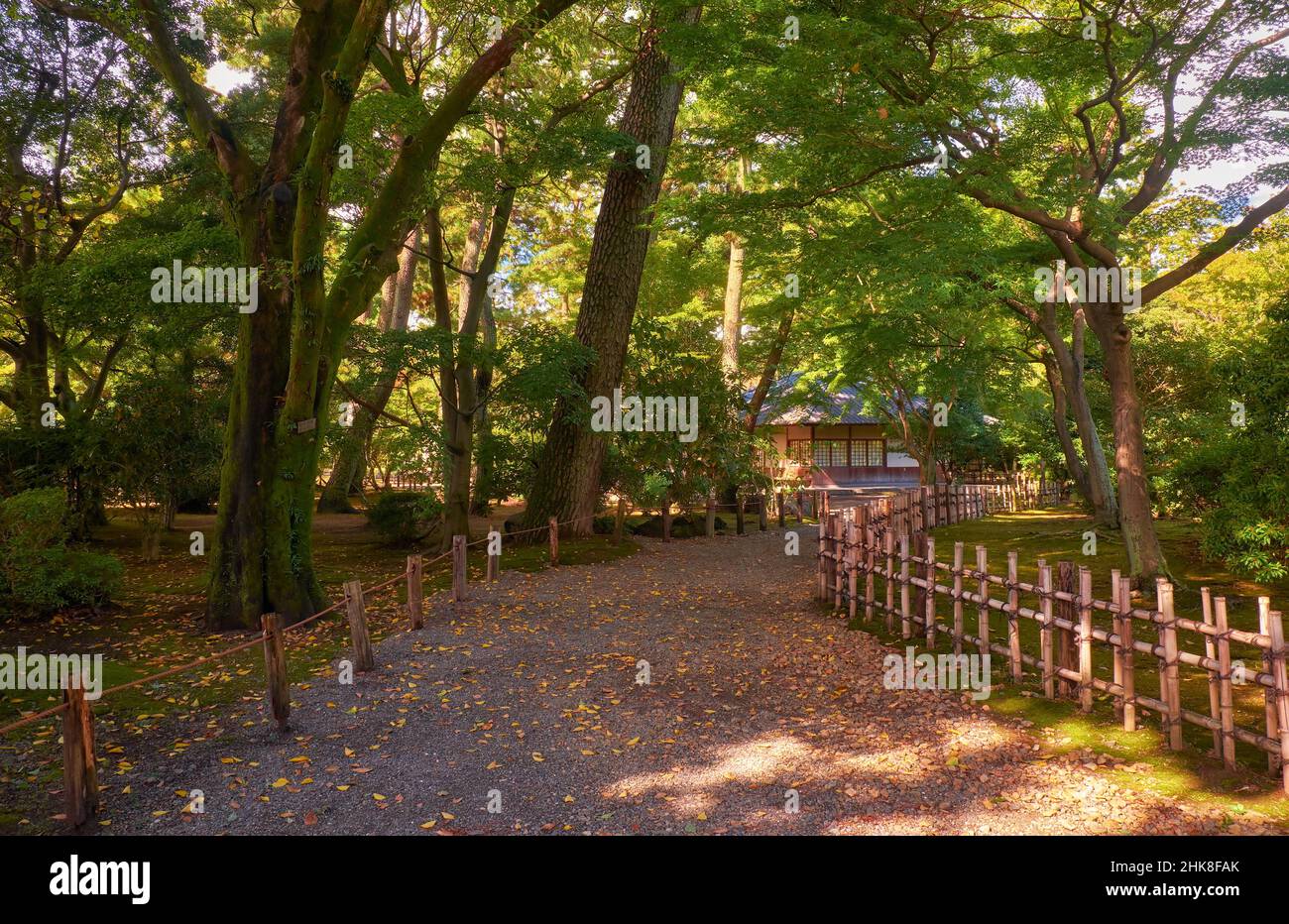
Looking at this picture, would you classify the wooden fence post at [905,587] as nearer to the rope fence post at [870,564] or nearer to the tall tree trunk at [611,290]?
the rope fence post at [870,564]

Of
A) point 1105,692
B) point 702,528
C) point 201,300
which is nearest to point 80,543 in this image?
point 201,300

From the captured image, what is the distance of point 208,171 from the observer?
1630cm

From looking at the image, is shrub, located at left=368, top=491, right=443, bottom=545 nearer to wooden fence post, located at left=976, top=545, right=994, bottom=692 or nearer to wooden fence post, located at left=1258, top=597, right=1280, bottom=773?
wooden fence post, located at left=976, top=545, right=994, bottom=692

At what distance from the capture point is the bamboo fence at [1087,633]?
500 centimetres

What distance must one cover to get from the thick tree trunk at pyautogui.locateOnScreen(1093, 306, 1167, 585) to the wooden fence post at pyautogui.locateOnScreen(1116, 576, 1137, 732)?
518 cm

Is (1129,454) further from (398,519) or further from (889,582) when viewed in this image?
(398,519)

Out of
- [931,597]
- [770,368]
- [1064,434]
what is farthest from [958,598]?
[770,368]

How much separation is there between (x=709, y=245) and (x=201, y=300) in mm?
15851

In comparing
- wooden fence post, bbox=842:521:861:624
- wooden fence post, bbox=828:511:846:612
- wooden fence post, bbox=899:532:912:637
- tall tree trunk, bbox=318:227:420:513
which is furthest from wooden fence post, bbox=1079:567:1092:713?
tall tree trunk, bbox=318:227:420:513

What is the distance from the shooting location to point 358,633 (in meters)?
7.82

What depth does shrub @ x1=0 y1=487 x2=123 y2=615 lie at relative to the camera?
31.9 feet

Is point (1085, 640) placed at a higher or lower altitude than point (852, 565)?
lower

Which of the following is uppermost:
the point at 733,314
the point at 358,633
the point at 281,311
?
the point at 733,314

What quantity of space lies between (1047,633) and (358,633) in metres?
6.41
